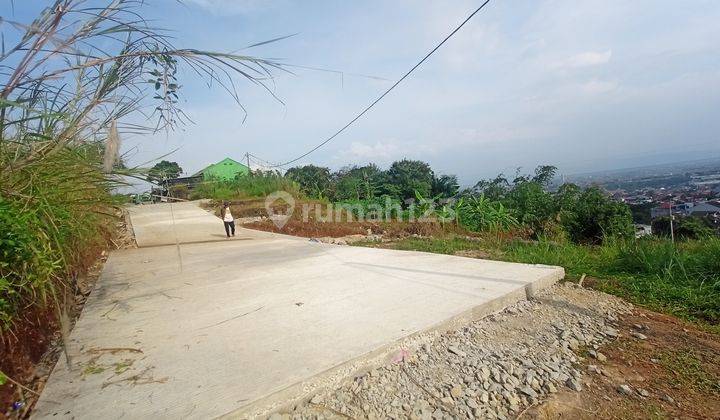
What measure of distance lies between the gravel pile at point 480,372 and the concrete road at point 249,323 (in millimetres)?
98

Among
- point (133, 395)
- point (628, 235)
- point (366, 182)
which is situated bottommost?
point (628, 235)

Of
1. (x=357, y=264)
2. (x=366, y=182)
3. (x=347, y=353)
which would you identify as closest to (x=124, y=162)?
(x=347, y=353)

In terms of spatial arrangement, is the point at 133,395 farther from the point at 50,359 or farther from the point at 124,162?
the point at 124,162

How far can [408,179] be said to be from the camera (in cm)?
1539

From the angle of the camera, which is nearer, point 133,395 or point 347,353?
point 133,395

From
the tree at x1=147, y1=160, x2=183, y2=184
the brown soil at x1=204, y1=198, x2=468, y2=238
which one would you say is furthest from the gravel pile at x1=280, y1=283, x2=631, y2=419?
the brown soil at x1=204, y1=198, x2=468, y2=238

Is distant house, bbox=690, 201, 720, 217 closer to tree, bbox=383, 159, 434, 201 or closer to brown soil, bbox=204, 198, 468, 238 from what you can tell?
brown soil, bbox=204, 198, 468, 238

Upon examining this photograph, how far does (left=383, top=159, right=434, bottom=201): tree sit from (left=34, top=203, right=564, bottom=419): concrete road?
27.5ft

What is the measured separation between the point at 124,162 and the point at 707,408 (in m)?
3.10

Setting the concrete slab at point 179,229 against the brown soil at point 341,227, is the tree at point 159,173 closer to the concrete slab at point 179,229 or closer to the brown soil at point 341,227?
the concrete slab at point 179,229

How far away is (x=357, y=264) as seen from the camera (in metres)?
3.76

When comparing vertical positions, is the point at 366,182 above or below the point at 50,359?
above

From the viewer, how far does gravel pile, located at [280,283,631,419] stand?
1528 mm

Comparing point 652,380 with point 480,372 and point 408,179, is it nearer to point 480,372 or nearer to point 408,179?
point 480,372
